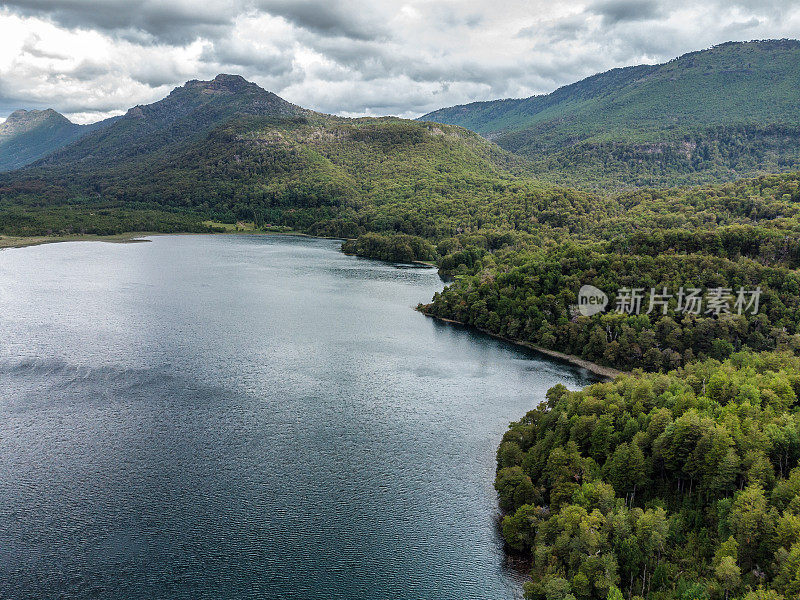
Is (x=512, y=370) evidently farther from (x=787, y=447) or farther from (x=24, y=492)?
(x=24, y=492)

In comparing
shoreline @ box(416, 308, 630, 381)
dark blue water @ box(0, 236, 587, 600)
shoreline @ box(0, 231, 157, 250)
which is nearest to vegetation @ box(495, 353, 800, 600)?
dark blue water @ box(0, 236, 587, 600)

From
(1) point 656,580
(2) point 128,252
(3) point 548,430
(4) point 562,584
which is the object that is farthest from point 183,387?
(2) point 128,252

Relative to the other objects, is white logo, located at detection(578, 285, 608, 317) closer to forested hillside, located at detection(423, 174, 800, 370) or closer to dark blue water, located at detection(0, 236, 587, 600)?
forested hillside, located at detection(423, 174, 800, 370)

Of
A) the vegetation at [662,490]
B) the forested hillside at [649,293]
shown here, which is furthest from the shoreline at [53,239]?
the vegetation at [662,490]

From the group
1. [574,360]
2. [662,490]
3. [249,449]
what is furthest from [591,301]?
[249,449]

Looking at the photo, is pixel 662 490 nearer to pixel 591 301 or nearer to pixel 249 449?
pixel 249 449

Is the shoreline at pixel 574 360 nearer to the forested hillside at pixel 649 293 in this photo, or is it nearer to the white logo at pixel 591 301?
the forested hillside at pixel 649 293

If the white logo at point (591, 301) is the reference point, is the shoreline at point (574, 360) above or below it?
below

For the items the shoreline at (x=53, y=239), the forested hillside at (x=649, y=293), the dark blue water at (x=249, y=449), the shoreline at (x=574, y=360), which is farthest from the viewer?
the shoreline at (x=53, y=239)
